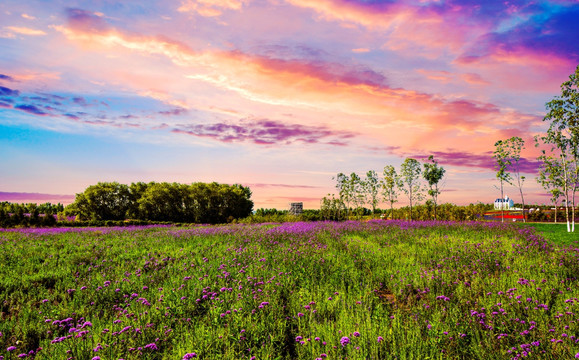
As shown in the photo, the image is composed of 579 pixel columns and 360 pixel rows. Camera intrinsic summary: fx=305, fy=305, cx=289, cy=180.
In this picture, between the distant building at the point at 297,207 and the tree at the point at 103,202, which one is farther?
the distant building at the point at 297,207

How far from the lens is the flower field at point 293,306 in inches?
139

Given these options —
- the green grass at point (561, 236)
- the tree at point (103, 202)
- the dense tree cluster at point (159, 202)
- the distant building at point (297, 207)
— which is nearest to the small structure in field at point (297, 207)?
the distant building at point (297, 207)

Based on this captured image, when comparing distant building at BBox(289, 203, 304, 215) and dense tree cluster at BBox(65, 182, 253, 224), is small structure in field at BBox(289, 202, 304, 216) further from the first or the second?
dense tree cluster at BBox(65, 182, 253, 224)

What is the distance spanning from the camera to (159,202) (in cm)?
4488

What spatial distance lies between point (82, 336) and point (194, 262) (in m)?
3.58

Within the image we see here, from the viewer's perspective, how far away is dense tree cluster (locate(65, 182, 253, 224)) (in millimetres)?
41719

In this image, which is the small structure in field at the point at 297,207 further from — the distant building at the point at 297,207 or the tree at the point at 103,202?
the tree at the point at 103,202

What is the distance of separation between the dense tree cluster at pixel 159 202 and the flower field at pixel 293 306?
122 feet

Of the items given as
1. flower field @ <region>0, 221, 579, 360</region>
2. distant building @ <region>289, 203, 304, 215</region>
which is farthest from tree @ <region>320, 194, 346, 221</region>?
flower field @ <region>0, 221, 579, 360</region>

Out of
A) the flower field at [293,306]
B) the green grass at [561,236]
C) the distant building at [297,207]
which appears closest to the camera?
the flower field at [293,306]

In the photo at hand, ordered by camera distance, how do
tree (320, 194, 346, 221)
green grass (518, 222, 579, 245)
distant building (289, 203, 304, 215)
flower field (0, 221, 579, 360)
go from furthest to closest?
distant building (289, 203, 304, 215)
tree (320, 194, 346, 221)
green grass (518, 222, 579, 245)
flower field (0, 221, 579, 360)

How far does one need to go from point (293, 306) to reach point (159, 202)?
44.6 metres

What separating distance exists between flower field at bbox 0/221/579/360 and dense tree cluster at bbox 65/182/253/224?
122 feet

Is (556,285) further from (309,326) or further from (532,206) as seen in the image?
(532,206)
